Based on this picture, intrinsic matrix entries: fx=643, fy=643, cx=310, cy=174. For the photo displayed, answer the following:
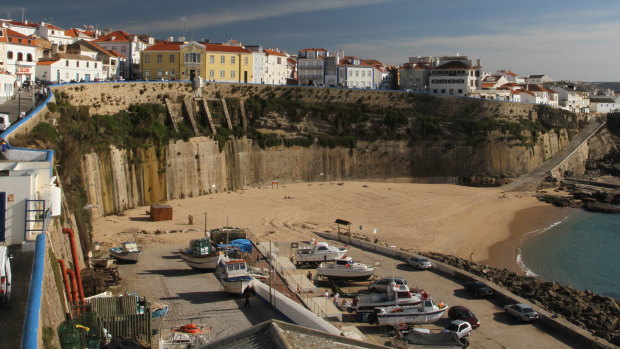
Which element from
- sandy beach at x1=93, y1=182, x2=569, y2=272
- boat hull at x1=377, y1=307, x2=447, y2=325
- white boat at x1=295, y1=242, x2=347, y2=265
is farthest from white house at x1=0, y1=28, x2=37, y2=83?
boat hull at x1=377, y1=307, x2=447, y2=325

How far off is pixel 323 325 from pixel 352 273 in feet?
23.3

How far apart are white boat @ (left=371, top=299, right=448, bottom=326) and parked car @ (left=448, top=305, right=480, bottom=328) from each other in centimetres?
31

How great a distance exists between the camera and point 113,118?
3612 centimetres

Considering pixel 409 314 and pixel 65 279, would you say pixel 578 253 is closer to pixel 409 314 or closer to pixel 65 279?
pixel 409 314

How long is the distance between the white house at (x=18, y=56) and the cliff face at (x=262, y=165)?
8276 mm

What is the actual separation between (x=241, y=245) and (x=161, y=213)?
9.28 meters

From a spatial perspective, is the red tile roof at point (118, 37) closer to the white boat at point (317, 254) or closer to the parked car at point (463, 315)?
the white boat at point (317, 254)

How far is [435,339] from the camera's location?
15.5m

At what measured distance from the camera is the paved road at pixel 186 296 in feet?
50.1

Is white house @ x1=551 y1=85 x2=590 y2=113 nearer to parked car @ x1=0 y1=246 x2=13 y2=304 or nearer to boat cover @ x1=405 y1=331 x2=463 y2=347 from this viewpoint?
boat cover @ x1=405 y1=331 x2=463 y2=347

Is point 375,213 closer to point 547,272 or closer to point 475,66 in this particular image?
point 547,272

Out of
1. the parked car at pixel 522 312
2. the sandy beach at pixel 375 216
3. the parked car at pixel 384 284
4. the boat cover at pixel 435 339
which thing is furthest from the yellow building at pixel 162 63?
the boat cover at pixel 435 339

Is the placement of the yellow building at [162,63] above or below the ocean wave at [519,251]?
above

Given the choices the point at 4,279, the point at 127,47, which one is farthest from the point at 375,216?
the point at 127,47
